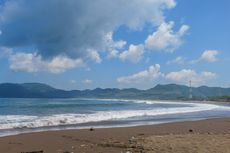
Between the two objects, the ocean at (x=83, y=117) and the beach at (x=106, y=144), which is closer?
the beach at (x=106, y=144)

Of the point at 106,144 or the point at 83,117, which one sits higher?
the point at 83,117

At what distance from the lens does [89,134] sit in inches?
660

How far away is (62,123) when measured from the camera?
78.3ft

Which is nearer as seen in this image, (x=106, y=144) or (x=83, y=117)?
(x=106, y=144)

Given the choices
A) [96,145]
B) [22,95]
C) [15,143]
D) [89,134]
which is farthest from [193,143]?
[22,95]

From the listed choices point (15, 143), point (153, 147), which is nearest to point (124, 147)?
point (153, 147)

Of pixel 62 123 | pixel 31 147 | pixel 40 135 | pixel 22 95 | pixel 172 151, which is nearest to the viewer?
pixel 172 151

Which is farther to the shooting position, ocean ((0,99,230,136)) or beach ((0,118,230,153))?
ocean ((0,99,230,136))

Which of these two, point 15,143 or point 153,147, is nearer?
point 153,147

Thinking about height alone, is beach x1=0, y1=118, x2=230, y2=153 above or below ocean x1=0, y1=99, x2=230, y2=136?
below

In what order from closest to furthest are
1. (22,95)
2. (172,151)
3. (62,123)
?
(172,151) → (62,123) → (22,95)

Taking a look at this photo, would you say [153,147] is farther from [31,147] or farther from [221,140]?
[31,147]

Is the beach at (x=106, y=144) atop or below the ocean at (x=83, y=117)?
below

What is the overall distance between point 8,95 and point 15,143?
620 feet
